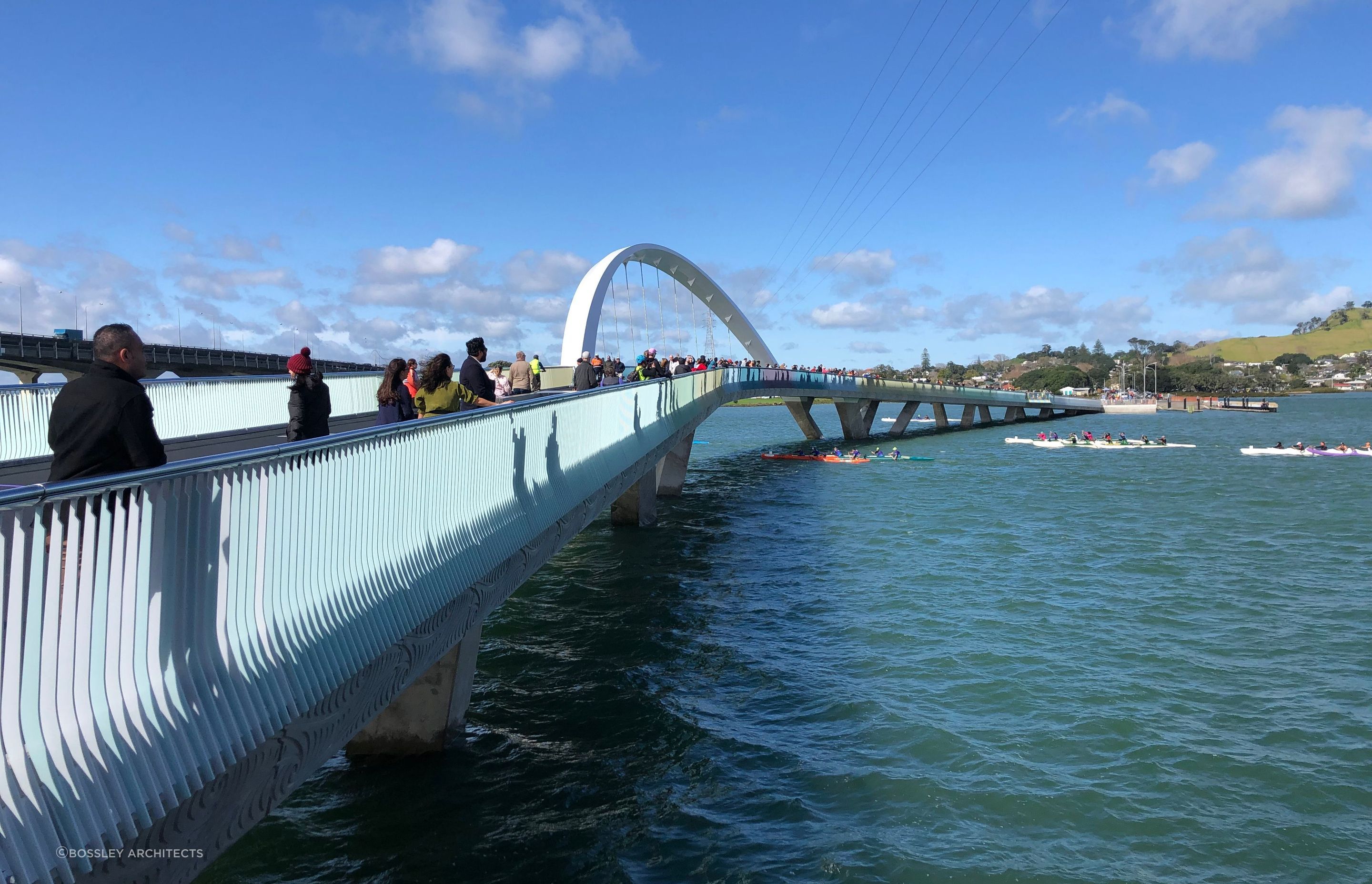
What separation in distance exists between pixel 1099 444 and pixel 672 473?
45146mm

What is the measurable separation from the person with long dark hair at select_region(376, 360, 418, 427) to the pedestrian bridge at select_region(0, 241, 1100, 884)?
1.50 meters

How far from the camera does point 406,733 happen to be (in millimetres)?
10289

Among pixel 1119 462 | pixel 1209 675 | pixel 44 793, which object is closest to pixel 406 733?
pixel 44 793

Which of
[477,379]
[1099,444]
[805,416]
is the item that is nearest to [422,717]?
[477,379]

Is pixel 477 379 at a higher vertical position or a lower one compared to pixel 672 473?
higher

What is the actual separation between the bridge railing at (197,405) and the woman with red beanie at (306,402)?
9.69 feet

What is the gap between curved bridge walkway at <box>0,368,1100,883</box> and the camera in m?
3.43

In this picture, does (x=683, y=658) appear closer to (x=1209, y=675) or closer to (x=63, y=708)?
(x=1209, y=675)

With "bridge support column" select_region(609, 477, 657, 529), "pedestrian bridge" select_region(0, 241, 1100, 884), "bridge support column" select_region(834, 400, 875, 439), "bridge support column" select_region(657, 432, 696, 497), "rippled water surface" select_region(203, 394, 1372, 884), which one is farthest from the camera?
"bridge support column" select_region(834, 400, 875, 439)

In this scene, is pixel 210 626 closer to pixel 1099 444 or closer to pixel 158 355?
pixel 158 355

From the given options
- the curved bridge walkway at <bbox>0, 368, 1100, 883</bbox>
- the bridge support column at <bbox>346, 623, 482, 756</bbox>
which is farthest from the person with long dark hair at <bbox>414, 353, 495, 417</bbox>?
the bridge support column at <bbox>346, 623, 482, 756</bbox>

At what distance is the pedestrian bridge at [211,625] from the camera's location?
3.43 meters

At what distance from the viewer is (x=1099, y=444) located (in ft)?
229

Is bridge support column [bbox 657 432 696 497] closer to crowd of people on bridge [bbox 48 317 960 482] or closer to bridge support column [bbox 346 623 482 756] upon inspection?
crowd of people on bridge [bbox 48 317 960 482]
